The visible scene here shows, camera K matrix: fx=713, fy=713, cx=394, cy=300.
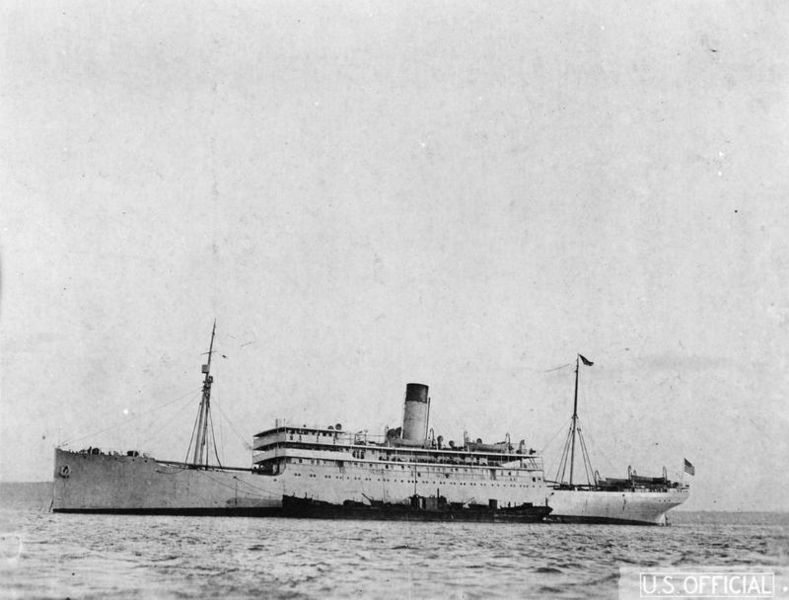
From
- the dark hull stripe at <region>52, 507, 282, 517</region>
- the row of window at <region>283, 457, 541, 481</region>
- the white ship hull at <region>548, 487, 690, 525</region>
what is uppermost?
the row of window at <region>283, 457, 541, 481</region>

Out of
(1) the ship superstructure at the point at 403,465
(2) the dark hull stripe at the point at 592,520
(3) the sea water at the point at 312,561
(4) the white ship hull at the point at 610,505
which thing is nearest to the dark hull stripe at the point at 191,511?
(1) the ship superstructure at the point at 403,465

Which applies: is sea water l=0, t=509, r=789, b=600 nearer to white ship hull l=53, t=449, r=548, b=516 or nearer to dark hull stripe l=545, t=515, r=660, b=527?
white ship hull l=53, t=449, r=548, b=516

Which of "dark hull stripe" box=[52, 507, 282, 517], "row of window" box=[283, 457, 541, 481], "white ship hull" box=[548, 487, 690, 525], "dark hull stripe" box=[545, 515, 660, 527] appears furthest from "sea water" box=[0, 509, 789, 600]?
"white ship hull" box=[548, 487, 690, 525]

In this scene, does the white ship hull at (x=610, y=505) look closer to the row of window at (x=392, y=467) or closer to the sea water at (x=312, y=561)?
the row of window at (x=392, y=467)

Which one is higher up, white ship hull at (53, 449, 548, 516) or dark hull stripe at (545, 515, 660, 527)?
white ship hull at (53, 449, 548, 516)

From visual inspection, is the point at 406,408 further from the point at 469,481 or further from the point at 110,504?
the point at 110,504

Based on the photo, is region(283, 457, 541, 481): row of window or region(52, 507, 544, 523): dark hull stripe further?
region(283, 457, 541, 481): row of window

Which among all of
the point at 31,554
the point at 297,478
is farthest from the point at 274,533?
the point at 297,478
